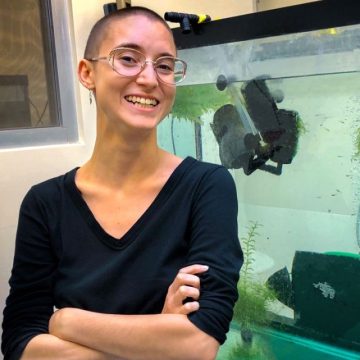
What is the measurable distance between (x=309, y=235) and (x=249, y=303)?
0.29m

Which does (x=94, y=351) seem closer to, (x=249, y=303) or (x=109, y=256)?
(x=109, y=256)

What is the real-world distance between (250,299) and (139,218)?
68 centimetres

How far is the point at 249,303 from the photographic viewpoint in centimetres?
144

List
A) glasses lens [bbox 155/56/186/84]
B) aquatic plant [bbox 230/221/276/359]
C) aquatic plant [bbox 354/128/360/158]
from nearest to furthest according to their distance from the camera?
glasses lens [bbox 155/56/186/84] < aquatic plant [bbox 354/128/360/158] < aquatic plant [bbox 230/221/276/359]

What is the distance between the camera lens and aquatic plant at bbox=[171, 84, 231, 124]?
142cm

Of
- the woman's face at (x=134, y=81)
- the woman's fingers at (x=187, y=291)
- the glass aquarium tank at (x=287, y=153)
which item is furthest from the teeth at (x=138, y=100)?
the glass aquarium tank at (x=287, y=153)

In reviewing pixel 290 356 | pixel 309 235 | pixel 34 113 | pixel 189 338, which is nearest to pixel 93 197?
pixel 189 338

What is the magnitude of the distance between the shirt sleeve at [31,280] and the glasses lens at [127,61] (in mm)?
309

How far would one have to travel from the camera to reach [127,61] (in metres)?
0.88

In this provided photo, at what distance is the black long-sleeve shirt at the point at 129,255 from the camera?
83cm

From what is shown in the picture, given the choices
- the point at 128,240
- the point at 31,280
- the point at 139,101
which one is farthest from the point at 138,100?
the point at 31,280

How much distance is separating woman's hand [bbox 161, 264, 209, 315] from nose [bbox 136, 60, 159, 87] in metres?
0.33

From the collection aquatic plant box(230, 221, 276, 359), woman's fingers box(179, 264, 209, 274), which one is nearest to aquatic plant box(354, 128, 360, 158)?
aquatic plant box(230, 221, 276, 359)

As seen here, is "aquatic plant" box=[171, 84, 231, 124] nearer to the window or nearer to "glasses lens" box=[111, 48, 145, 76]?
the window
